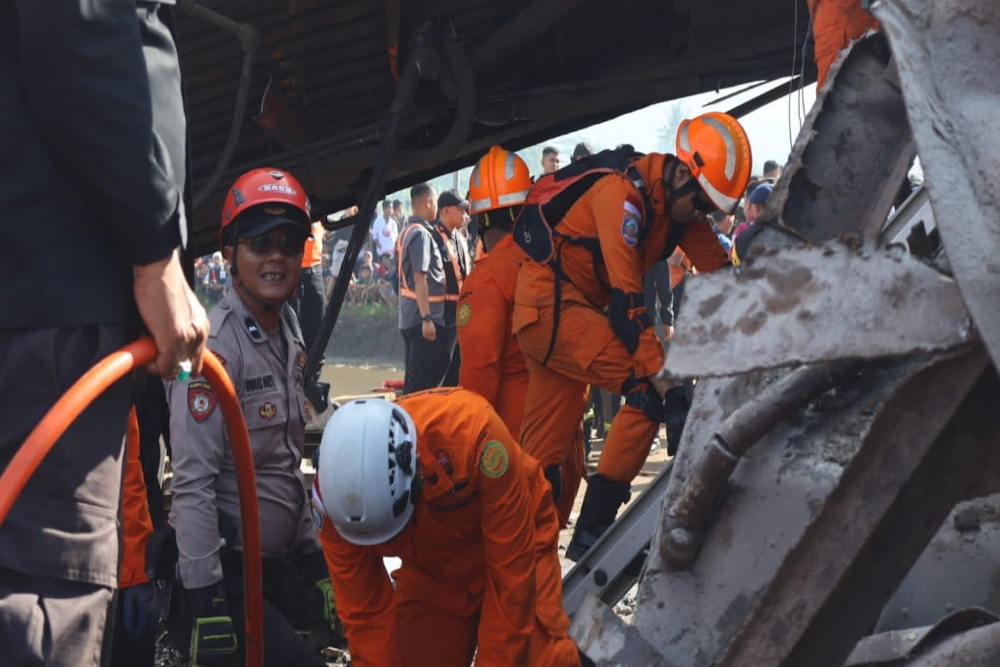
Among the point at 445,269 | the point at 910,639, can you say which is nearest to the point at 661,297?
the point at 445,269

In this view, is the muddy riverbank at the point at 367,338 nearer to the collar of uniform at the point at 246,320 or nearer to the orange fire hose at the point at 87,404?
the collar of uniform at the point at 246,320

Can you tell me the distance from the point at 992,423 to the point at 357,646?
2391mm

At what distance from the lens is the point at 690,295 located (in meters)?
1.73

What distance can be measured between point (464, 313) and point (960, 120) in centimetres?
445

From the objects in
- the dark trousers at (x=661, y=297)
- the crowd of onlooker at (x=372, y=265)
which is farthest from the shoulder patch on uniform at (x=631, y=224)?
the crowd of onlooker at (x=372, y=265)

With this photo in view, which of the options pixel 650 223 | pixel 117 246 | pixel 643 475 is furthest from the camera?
pixel 643 475

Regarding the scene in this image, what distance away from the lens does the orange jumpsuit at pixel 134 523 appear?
3.92 meters

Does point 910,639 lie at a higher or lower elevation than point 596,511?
higher

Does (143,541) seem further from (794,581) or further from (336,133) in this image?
(336,133)

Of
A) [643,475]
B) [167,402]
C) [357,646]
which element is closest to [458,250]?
[643,475]

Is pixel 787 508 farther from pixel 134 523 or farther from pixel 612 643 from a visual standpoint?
pixel 134 523

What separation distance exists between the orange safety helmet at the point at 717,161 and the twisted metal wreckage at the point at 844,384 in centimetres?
316

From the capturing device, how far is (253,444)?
13.0 feet

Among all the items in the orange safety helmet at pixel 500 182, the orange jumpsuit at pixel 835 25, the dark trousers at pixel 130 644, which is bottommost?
the dark trousers at pixel 130 644
